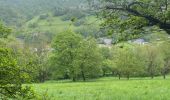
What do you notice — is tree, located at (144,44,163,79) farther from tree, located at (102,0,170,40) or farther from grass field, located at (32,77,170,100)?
tree, located at (102,0,170,40)

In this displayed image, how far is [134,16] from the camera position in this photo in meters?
→ 17.1

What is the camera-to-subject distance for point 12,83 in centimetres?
1144

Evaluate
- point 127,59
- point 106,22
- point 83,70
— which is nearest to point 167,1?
point 106,22

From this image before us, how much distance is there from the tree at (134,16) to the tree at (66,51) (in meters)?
66.3

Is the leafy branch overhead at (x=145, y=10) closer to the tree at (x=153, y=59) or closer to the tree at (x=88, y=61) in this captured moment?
the tree at (x=88, y=61)

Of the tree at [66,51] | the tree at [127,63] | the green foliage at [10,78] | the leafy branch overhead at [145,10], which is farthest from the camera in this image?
the tree at [127,63]

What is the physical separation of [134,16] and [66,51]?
69451mm

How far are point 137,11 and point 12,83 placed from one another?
6.61 m

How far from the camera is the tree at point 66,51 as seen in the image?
279 ft

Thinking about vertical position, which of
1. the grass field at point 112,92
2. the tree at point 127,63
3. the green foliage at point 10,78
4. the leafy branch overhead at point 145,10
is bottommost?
the tree at point 127,63

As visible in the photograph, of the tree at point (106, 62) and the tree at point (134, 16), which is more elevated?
the tree at point (134, 16)

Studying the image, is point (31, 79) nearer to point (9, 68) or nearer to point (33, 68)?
point (33, 68)

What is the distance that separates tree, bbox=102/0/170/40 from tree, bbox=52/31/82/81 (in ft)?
218

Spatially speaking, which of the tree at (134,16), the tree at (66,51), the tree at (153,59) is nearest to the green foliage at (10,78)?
the tree at (134,16)
